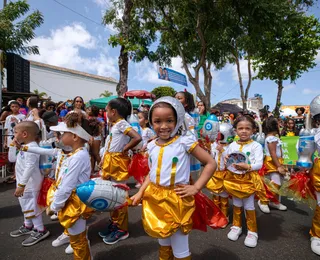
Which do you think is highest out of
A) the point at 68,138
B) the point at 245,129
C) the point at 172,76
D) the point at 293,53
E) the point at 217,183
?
the point at 293,53

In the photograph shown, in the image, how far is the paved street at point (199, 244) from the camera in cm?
262

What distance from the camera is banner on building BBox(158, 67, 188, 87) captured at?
10938mm

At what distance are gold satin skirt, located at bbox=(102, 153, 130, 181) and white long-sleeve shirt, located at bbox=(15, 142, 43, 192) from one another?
852mm

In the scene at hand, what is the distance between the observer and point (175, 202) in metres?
1.74

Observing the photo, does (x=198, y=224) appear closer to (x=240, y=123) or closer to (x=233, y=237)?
(x=233, y=237)

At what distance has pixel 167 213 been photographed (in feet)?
5.68

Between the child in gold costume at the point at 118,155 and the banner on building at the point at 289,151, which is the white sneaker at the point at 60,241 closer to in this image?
the child in gold costume at the point at 118,155

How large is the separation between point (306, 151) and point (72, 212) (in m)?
2.60

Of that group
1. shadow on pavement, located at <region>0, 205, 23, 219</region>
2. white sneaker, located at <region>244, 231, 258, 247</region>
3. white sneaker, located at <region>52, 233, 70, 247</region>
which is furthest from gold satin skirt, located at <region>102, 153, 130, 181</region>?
shadow on pavement, located at <region>0, 205, 23, 219</region>

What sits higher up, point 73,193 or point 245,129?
point 245,129

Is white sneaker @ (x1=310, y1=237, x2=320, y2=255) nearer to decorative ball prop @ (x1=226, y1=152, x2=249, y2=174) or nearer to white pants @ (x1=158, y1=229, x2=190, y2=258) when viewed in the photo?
decorative ball prop @ (x1=226, y1=152, x2=249, y2=174)

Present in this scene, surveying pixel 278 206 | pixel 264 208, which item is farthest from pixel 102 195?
pixel 278 206

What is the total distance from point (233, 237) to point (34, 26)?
13.4 meters

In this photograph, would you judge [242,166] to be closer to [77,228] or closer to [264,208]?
[264,208]
